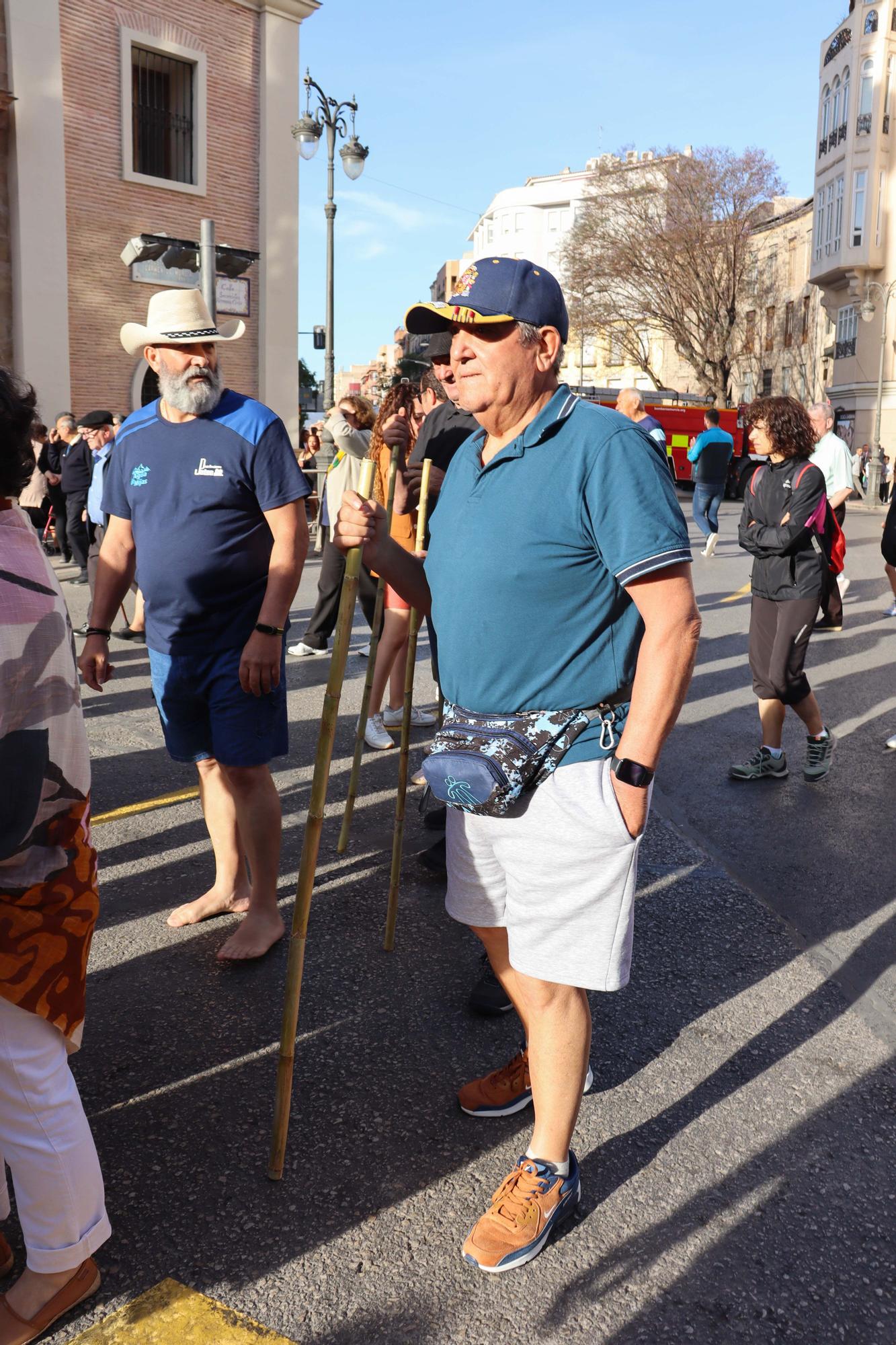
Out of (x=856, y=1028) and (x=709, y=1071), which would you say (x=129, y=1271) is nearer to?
(x=709, y=1071)

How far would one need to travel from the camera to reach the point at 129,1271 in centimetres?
236

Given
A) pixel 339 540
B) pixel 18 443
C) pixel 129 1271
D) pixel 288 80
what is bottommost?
pixel 129 1271

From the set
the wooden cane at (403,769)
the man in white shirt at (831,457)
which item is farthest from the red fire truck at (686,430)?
the wooden cane at (403,769)

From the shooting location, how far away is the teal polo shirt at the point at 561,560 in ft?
7.18

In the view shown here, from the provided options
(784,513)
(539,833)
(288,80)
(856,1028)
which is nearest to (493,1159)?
(539,833)

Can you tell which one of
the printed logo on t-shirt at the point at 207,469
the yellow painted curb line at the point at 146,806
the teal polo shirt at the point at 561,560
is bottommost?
the yellow painted curb line at the point at 146,806

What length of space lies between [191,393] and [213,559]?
0.50m

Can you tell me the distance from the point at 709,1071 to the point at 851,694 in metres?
5.64

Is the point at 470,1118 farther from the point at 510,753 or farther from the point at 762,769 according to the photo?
the point at 762,769

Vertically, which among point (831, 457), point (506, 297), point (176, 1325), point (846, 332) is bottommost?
point (176, 1325)

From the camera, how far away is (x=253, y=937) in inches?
149

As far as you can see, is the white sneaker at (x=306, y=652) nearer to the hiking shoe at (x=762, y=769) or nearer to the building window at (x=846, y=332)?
the hiking shoe at (x=762, y=769)

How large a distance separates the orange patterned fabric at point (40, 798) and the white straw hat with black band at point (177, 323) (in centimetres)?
169

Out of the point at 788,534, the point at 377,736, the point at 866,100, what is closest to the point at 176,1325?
the point at 377,736
